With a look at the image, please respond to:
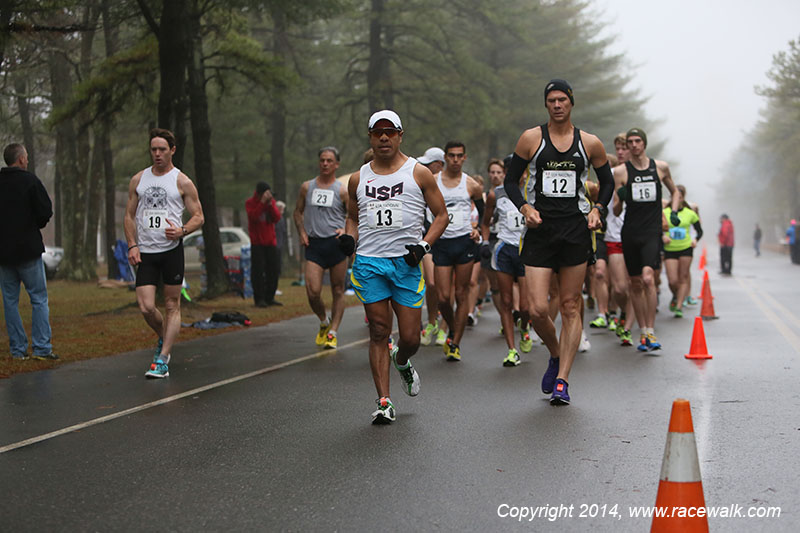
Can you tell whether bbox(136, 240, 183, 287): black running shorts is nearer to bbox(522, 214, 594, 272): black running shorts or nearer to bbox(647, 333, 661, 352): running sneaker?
bbox(522, 214, 594, 272): black running shorts

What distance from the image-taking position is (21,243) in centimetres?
1046

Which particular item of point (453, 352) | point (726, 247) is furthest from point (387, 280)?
point (726, 247)

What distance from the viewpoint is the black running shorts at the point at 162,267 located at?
9.34 meters

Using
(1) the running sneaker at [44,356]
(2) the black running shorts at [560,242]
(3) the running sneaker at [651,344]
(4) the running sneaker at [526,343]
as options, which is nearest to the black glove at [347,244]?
(2) the black running shorts at [560,242]

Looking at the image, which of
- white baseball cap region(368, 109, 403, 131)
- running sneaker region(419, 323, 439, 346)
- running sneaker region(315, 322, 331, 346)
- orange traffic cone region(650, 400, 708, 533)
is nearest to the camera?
orange traffic cone region(650, 400, 708, 533)

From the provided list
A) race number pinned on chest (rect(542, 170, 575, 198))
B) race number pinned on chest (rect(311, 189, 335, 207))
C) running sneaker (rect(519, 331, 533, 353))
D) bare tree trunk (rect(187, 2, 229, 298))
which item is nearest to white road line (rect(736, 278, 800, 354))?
running sneaker (rect(519, 331, 533, 353))

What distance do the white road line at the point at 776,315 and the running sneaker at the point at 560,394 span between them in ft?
14.4

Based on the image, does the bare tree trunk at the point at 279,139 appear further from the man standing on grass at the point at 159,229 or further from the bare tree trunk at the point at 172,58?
the man standing on grass at the point at 159,229

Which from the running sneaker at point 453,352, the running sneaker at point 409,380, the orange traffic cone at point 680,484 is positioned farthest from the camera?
the running sneaker at point 453,352

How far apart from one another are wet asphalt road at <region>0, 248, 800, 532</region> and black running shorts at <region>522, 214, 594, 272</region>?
1088 millimetres

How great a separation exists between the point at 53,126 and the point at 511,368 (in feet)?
36.5

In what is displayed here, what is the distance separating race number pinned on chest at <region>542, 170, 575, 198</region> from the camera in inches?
302

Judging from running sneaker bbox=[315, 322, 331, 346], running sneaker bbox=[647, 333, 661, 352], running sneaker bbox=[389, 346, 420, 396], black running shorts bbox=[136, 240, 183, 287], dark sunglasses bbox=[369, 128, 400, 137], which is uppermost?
dark sunglasses bbox=[369, 128, 400, 137]

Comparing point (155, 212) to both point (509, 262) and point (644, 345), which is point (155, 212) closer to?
point (509, 262)
